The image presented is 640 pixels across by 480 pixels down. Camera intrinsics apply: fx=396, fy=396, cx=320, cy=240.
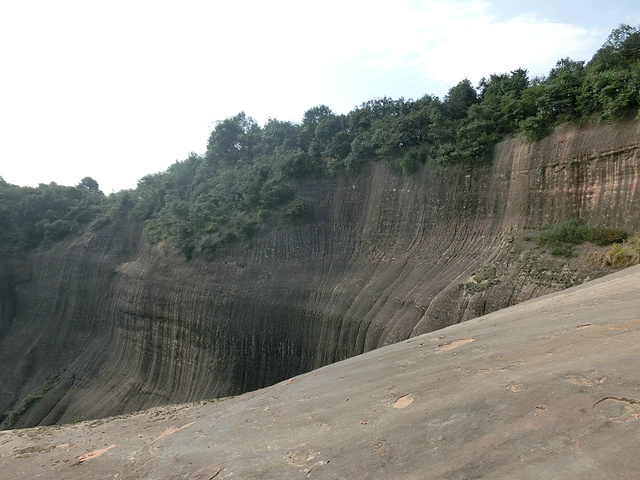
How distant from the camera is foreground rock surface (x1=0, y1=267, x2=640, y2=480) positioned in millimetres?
3336

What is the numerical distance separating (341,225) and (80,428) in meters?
13.8

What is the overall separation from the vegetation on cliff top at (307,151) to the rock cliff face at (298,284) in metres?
0.87

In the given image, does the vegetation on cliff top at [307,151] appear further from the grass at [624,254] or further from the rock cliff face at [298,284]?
the grass at [624,254]

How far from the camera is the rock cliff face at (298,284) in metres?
13.2

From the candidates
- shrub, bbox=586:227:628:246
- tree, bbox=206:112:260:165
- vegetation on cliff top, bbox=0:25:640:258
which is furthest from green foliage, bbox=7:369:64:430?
shrub, bbox=586:227:628:246

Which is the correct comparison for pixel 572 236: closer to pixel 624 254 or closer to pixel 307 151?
pixel 624 254

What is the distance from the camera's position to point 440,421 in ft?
13.9

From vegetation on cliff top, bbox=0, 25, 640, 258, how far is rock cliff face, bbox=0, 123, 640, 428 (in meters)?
0.87

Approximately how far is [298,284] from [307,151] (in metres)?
9.26

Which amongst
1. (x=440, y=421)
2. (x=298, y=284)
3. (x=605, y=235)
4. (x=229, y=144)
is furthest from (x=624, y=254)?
(x=229, y=144)

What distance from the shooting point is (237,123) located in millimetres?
29094

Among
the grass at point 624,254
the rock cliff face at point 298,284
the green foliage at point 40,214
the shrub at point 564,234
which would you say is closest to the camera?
the grass at point 624,254

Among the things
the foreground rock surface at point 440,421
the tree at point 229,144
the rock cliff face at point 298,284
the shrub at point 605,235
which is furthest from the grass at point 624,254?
the tree at point 229,144

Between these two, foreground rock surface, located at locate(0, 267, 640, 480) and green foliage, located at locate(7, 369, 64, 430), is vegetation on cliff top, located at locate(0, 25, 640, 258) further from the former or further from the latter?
green foliage, located at locate(7, 369, 64, 430)
